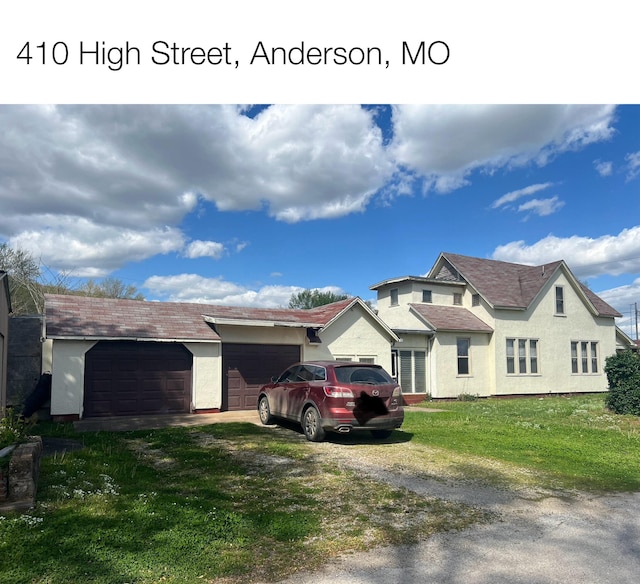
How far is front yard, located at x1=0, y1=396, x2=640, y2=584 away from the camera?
473 centimetres

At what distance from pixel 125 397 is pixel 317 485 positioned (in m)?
9.97

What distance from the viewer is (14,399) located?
Result: 16.1 meters

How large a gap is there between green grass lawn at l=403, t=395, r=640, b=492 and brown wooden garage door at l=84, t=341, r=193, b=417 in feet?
23.8

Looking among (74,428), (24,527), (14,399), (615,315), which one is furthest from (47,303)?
(615,315)

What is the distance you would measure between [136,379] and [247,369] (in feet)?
12.1

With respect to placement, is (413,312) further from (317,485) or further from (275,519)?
(275,519)

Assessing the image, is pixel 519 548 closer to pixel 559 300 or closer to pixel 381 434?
pixel 381 434

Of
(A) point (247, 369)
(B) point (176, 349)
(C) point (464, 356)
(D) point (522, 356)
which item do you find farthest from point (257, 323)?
(D) point (522, 356)

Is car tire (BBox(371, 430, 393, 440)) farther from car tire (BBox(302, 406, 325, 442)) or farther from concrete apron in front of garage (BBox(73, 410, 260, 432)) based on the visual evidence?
concrete apron in front of garage (BBox(73, 410, 260, 432))

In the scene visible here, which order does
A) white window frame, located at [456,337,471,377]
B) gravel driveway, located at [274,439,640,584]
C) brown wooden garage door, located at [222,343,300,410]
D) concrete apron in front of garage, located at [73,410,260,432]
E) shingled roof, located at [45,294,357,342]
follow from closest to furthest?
gravel driveway, located at [274,439,640,584]
concrete apron in front of garage, located at [73,410,260,432]
shingled roof, located at [45,294,357,342]
brown wooden garage door, located at [222,343,300,410]
white window frame, located at [456,337,471,377]

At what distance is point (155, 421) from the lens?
14367 mm

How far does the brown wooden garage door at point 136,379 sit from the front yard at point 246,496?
8.35 ft

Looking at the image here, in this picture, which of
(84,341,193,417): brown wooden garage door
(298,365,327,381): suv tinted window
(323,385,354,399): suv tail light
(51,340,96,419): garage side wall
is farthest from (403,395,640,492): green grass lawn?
(51,340,96,419): garage side wall

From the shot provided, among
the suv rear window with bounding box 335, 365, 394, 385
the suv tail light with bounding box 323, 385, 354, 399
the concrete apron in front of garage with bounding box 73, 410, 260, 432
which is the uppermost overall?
the suv rear window with bounding box 335, 365, 394, 385
